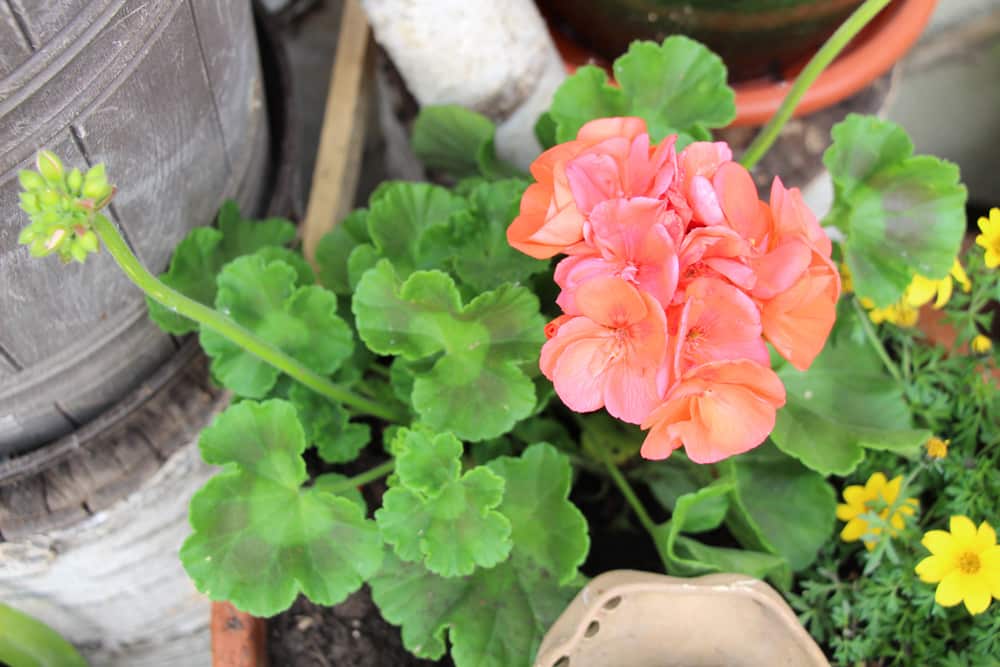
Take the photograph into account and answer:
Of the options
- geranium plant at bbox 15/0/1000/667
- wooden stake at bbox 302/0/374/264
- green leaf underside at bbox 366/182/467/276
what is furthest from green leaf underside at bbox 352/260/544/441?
wooden stake at bbox 302/0/374/264

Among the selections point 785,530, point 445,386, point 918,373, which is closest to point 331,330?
point 445,386

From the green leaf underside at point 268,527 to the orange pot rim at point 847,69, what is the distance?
747mm

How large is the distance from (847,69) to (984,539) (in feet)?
2.46

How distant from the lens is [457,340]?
3.16 feet

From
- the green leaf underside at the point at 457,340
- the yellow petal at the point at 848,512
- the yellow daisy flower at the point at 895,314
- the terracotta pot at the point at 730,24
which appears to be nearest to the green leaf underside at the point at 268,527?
the green leaf underside at the point at 457,340

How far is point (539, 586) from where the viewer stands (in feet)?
3.29

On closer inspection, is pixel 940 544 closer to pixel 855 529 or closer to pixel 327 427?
pixel 855 529

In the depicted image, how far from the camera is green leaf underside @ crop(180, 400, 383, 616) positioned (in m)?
0.92

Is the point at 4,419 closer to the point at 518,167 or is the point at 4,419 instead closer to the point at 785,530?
the point at 518,167

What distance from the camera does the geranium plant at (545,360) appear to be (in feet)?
2.24

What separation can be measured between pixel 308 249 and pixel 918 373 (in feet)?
2.53

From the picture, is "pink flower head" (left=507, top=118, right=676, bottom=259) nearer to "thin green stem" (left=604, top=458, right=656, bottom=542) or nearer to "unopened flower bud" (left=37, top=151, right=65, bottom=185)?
"unopened flower bud" (left=37, top=151, right=65, bottom=185)

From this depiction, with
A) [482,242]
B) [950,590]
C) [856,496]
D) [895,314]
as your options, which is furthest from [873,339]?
[482,242]

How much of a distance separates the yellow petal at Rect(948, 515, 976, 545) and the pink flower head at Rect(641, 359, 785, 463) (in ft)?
1.04
